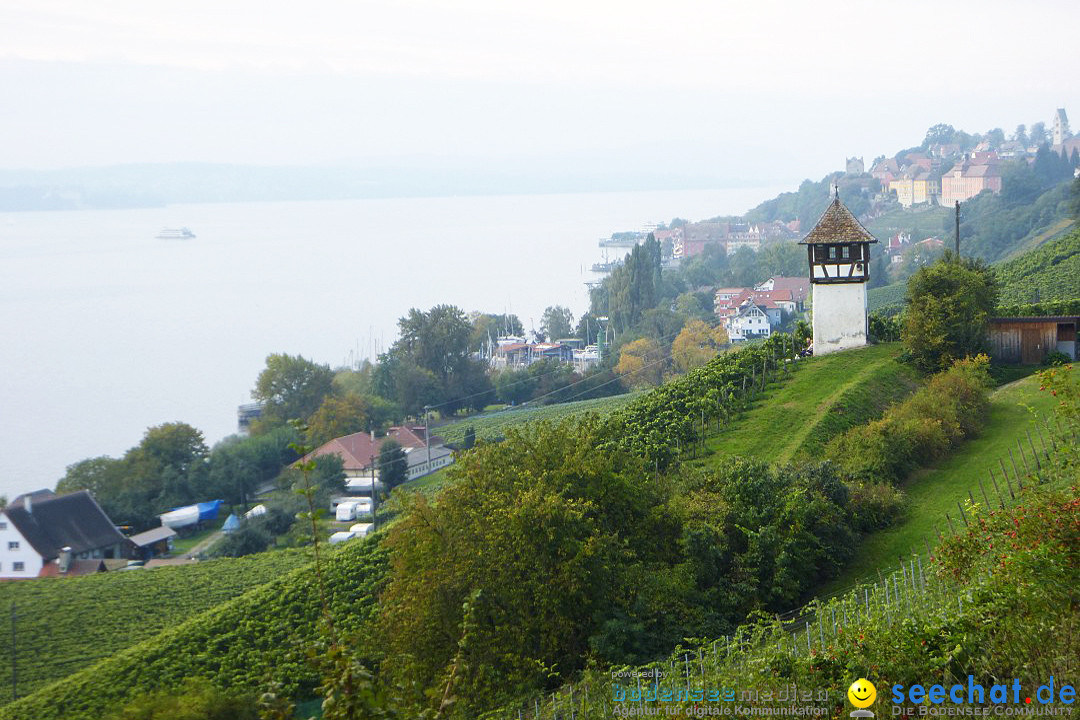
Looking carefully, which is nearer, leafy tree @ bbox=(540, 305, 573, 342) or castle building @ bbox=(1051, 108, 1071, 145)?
leafy tree @ bbox=(540, 305, 573, 342)

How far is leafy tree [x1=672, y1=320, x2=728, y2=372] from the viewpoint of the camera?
5953 centimetres

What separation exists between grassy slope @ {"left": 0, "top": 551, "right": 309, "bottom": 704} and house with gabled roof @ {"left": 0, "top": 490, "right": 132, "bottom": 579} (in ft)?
14.4

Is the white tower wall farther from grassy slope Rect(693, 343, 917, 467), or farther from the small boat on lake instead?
the small boat on lake

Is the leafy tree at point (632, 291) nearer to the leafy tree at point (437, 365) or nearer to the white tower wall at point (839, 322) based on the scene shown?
the leafy tree at point (437, 365)

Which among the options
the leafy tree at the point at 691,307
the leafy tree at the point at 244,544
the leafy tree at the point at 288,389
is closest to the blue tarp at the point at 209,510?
the leafy tree at the point at 244,544

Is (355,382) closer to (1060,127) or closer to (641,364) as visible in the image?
(641,364)

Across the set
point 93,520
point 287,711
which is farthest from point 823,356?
point 93,520

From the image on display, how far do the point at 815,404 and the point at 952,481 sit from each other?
4783 millimetres

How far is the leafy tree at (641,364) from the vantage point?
5888 cm

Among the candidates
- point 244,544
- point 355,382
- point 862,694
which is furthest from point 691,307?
point 862,694

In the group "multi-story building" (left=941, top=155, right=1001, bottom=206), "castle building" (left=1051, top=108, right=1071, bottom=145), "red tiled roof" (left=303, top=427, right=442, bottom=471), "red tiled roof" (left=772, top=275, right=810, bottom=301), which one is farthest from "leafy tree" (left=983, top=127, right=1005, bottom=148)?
"red tiled roof" (left=303, top=427, right=442, bottom=471)

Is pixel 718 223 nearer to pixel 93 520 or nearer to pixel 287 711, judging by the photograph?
pixel 93 520

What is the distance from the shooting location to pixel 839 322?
84.6ft

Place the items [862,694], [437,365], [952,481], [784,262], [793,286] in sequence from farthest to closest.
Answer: [784,262] → [793,286] → [437,365] → [952,481] → [862,694]
